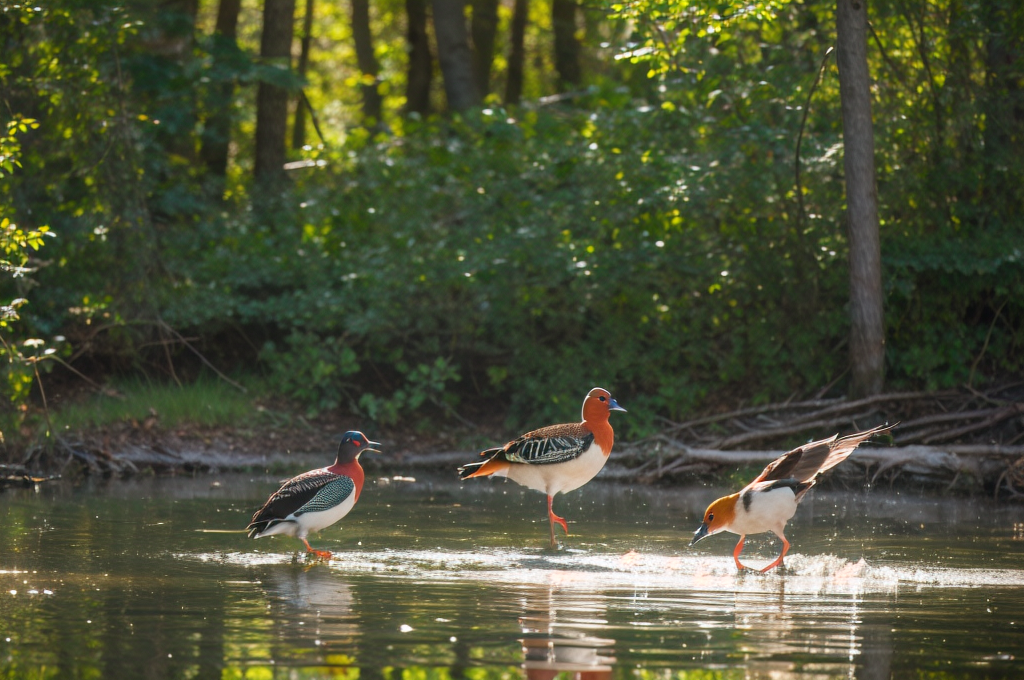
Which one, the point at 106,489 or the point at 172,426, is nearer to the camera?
the point at 106,489

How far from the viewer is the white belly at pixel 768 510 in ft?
28.8

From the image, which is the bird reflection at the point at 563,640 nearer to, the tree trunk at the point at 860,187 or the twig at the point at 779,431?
the twig at the point at 779,431

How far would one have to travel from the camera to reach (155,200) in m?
19.1

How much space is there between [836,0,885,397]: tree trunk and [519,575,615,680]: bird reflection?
752 centimetres

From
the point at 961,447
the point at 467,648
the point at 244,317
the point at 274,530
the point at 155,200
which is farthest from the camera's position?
the point at 155,200

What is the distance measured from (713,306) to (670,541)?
21.4 feet

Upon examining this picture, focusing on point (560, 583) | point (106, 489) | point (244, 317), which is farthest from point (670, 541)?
point (244, 317)

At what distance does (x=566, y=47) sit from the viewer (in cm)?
2664

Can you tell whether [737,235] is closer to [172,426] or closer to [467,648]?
[172,426]

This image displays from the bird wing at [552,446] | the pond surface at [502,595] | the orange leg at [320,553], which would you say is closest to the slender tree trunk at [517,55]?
the pond surface at [502,595]

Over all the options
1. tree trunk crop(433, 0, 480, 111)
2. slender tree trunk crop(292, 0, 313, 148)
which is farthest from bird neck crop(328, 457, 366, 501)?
slender tree trunk crop(292, 0, 313, 148)

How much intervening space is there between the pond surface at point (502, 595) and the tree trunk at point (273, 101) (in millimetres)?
11295

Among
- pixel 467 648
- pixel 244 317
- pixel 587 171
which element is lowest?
pixel 467 648

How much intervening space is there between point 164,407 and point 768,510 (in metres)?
10.1
